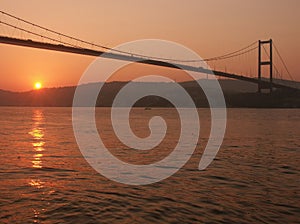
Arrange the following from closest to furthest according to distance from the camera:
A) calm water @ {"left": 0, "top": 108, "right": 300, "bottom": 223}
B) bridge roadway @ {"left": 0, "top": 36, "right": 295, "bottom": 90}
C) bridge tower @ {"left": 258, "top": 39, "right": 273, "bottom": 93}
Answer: calm water @ {"left": 0, "top": 108, "right": 300, "bottom": 223}
bridge roadway @ {"left": 0, "top": 36, "right": 295, "bottom": 90}
bridge tower @ {"left": 258, "top": 39, "right": 273, "bottom": 93}

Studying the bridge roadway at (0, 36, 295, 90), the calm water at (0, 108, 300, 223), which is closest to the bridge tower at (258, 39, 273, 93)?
the bridge roadway at (0, 36, 295, 90)

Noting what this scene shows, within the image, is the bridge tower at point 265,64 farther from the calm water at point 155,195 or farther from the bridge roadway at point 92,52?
the calm water at point 155,195

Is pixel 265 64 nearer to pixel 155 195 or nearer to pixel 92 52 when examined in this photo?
pixel 92 52

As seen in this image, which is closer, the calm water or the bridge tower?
the calm water

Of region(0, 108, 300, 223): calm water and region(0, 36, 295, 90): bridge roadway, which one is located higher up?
region(0, 36, 295, 90): bridge roadway

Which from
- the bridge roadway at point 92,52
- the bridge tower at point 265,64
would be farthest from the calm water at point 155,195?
the bridge tower at point 265,64

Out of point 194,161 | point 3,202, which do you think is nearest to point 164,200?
point 3,202

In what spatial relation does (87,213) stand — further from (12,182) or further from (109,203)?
(12,182)

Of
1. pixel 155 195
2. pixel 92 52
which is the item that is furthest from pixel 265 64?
pixel 155 195

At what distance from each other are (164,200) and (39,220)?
253cm

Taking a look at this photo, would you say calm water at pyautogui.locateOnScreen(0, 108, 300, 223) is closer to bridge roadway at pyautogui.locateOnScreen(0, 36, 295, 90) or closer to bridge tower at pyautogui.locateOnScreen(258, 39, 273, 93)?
bridge roadway at pyautogui.locateOnScreen(0, 36, 295, 90)

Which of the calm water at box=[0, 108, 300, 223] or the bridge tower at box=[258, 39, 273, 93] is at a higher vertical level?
the bridge tower at box=[258, 39, 273, 93]

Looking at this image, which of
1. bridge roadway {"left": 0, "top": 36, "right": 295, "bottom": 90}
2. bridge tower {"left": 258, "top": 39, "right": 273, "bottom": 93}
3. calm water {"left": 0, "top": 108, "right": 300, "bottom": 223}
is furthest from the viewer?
bridge tower {"left": 258, "top": 39, "right": 273, "bottom": 93}

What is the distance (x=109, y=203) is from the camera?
7430mm
